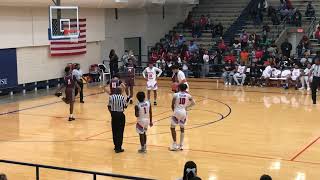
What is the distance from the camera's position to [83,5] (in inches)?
1121

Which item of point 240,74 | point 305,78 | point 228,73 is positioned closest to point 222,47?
point 228,73

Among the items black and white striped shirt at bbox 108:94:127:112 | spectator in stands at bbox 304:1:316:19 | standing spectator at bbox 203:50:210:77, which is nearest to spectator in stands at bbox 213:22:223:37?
standing spectator at bbox 203:50:210:77

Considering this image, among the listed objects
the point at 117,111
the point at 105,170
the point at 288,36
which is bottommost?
the point at 105,170

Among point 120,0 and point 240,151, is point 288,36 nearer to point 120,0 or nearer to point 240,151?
point 120,0

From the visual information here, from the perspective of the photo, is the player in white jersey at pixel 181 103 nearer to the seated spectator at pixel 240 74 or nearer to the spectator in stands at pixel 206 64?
the seated spectator at pixel 240 74

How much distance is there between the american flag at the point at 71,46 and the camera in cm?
2930

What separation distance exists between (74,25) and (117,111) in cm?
1267

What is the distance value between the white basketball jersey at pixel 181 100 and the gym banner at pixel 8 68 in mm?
14482

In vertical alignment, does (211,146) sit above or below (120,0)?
below

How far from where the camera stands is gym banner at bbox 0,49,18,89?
2628cm

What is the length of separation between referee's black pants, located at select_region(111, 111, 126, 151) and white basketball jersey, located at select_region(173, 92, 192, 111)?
1.42m

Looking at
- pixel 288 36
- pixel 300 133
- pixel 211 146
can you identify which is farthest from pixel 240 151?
pixel 288 36

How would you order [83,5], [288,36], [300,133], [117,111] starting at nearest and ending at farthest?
[117,111], [300,133], [83,5], [288,36]

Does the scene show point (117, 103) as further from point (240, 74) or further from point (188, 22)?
point (188, 22)
